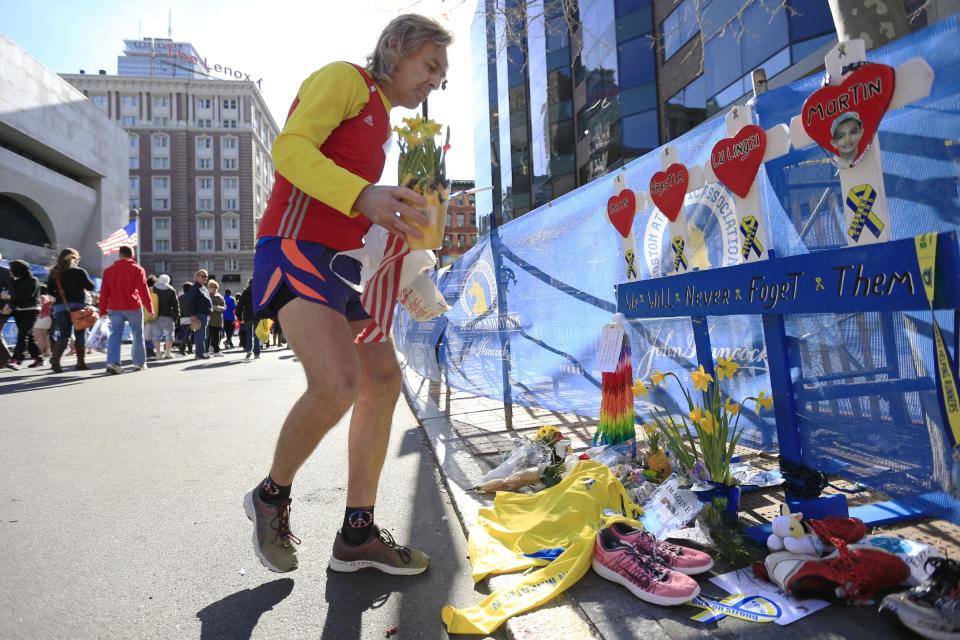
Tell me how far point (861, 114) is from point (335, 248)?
1.90 m

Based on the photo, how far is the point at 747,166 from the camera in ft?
8.00

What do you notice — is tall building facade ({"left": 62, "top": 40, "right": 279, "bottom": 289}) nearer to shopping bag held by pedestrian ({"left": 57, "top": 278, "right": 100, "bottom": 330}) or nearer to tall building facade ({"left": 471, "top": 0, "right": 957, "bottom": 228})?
tall building facade ({"left": 471, "top": 0, "right": 957, "bottom": 228})

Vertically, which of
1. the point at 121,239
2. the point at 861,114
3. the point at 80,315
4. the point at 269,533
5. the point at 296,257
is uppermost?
the point at 121,239

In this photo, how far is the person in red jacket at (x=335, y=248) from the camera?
1812 mm

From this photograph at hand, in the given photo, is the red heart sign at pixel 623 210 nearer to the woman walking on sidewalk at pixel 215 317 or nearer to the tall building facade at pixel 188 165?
the woman walking on sidewalk at pixel 215 317

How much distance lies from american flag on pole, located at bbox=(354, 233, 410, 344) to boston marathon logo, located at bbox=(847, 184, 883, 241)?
A: 5.35ft

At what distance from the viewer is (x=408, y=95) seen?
86.4 inches

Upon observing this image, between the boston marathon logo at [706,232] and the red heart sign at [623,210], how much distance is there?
5.6 inches

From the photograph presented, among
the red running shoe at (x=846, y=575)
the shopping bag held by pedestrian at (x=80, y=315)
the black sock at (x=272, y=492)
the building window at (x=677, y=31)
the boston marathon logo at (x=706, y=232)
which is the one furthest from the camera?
the building window at (x=677, y=31)

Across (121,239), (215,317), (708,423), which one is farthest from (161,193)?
(708,423)

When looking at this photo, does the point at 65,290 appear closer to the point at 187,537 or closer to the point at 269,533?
the point at 187,537

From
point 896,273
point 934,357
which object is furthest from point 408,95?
point 934,357

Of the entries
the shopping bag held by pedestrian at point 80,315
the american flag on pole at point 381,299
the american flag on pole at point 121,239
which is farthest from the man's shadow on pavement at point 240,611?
the american flag on pole at point 121,239

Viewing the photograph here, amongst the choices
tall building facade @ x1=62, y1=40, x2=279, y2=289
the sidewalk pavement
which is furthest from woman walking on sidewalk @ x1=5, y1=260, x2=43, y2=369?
tall building facade @ x1=62, y1=40, x2=279, y2=289
